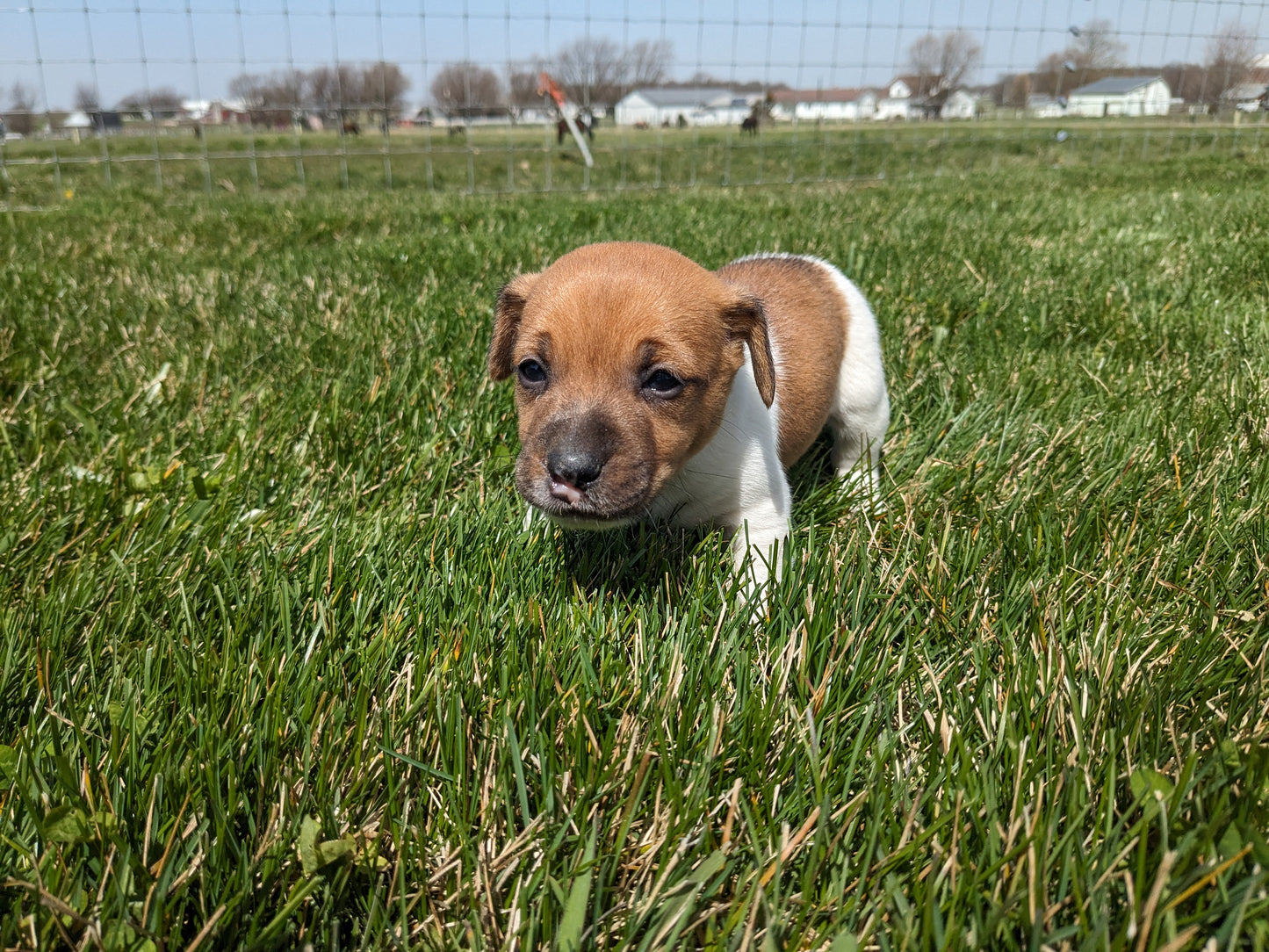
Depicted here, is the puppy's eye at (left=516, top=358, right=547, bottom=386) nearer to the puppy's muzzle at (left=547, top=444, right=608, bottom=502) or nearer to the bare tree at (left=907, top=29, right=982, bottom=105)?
the puppy's muzzle at (left=547, top=444, right=608, bottom=502)

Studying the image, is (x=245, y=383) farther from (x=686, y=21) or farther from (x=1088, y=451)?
(x=686, y=21)

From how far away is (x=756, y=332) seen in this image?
2.65 meters

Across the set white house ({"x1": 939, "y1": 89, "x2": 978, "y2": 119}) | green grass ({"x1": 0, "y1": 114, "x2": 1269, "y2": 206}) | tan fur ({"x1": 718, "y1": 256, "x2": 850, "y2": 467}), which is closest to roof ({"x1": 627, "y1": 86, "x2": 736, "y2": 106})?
green grass ({"x1": 0, "y1": 114, "x2": 1269, "y2": 206})

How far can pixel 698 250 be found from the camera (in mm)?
6324

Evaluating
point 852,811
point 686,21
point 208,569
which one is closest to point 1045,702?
point 852,811

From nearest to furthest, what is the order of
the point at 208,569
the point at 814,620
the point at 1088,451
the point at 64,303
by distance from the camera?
the point at 814,620, the point at 208,569, the point at 1088,451, the point at 64,303

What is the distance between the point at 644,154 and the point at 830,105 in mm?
4425

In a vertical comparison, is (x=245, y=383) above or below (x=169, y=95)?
below

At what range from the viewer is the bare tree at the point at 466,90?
14188 millimetres

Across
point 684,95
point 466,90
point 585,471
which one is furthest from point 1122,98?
point 585,471

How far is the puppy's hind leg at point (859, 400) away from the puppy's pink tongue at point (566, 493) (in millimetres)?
1501

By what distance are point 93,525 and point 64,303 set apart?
10.5 ft

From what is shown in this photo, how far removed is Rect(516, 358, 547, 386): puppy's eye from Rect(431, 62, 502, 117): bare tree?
1335cm

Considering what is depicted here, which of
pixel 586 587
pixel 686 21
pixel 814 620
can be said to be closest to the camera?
pixel 814 620
